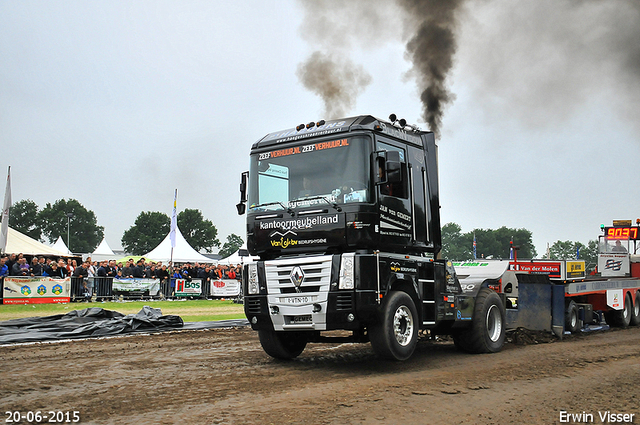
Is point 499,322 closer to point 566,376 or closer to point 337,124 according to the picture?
point 566,376

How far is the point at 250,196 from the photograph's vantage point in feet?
29.6

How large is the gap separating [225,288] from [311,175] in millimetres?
20671

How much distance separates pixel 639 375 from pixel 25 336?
11010mm

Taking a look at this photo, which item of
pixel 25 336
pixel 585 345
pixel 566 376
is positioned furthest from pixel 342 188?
pixel 25 336

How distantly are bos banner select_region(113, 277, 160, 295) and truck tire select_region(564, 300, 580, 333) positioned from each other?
17549 mm

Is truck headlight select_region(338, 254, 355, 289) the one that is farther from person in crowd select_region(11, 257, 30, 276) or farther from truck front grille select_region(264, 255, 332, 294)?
person in crowd select_region(11, 257, 30, 276)

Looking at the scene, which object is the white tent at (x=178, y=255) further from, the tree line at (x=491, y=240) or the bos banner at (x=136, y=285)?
the tree line at (x=491, y=240)

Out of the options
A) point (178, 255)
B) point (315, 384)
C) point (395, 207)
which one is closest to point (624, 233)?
point (395, 207)

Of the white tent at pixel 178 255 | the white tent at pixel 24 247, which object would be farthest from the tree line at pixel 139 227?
the white tent at pixel 24 247

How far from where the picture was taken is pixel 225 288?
2830 cm

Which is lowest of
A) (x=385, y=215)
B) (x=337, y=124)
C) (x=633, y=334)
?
(x=633, y=334)

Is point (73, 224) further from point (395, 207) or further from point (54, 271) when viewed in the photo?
point (395, 207)

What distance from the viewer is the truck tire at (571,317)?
1313 centimetres

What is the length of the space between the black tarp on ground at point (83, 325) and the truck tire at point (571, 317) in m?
9.12
